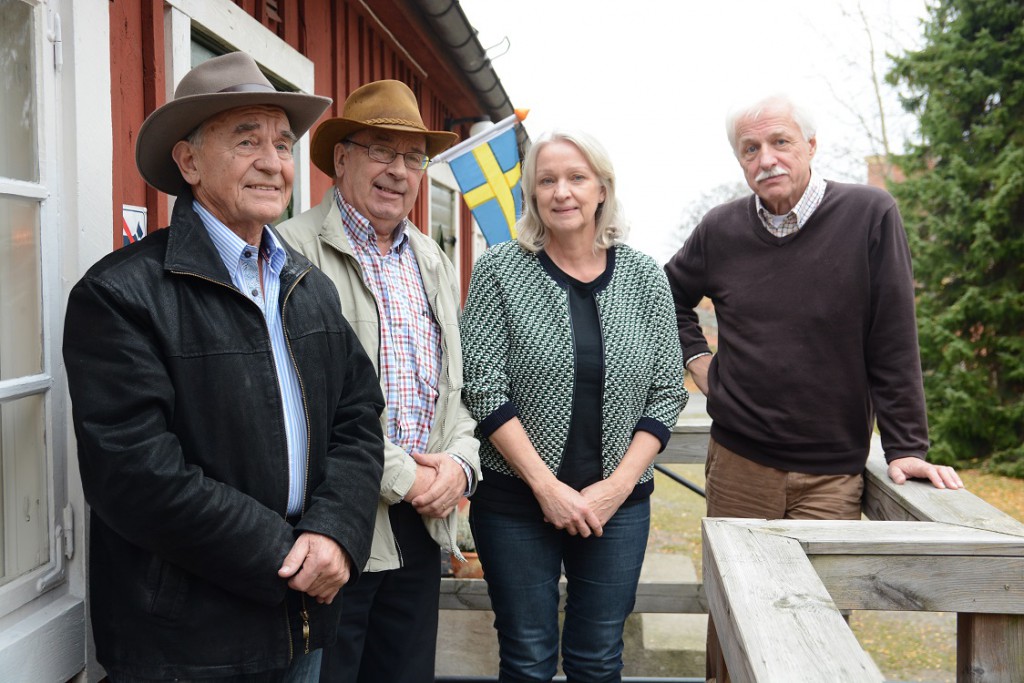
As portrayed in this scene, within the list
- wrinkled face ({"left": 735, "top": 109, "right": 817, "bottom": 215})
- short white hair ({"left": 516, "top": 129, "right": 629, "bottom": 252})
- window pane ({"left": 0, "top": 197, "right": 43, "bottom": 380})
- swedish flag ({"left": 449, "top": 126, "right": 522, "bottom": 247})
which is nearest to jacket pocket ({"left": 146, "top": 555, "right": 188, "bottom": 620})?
window pane ({"left": 0, "top": 197, "right": 43, "bottom": 380})

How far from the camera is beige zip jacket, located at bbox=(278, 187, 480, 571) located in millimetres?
1959

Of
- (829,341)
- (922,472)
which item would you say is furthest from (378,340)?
(922,472)

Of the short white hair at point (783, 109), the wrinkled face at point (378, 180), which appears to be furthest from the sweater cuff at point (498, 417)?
the short white hair at point (783, 109)

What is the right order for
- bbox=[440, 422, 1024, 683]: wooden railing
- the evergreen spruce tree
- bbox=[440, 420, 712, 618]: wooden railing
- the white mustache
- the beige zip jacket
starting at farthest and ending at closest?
the evergreen spruce tree
bbox=[440, 420, 712, 618]: wooden railing
the white mustache
the beige zip jacket
bbox=[440, 422, 1024, 683]: wooden railing

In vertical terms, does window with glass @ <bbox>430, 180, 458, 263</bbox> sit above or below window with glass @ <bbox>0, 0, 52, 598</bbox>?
above

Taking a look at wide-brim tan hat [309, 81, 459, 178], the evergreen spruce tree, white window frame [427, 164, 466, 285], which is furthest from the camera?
the evergreen spruce tree

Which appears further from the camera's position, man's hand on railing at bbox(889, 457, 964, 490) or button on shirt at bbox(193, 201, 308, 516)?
man's hand on railing at bbox(889, 457, 964, 490)

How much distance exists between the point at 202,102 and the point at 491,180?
288 cm

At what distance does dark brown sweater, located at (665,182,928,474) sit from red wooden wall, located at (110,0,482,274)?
1688 millimetres

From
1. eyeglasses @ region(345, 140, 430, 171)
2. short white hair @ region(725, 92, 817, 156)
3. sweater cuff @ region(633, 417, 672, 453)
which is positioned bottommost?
sweater cuff @ region(633, 417, 672, 453)

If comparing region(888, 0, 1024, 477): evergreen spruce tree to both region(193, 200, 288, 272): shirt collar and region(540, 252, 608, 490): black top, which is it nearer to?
region(540, 252, 608, 490): black top

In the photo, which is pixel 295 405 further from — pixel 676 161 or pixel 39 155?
pixel 676 161

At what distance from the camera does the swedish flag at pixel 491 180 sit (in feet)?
14.2

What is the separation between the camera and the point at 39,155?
1756 millimetres
